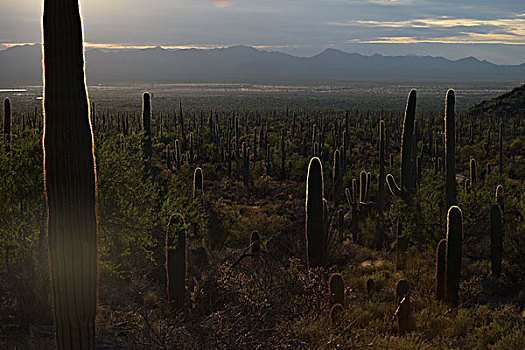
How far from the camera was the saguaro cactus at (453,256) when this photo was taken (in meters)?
10.6

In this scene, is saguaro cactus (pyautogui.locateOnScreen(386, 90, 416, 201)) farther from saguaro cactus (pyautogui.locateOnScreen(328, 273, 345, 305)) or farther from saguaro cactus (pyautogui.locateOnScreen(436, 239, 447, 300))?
saguaro cactus (pyautogui.locateOnScreen(328, 273, 345, 305))

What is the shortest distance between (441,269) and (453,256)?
0.58 metres

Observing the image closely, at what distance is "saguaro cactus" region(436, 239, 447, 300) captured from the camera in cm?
1096

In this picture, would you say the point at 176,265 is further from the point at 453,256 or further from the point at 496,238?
the point at 496,238

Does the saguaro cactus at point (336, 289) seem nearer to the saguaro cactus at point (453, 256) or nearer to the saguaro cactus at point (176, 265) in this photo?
the saguaro cactus at point (453, 256)

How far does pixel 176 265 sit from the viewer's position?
1067 cm

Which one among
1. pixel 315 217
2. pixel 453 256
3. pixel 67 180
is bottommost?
pixel 453 256

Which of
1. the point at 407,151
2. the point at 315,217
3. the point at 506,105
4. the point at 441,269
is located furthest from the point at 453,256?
the point at 506,105

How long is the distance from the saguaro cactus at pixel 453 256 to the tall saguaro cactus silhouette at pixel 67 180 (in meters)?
7.53

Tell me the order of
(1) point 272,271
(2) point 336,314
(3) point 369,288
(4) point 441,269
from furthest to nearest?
(3) point 369,288
(4) point 441,269
(1) point 272,271
(2) point 336,314

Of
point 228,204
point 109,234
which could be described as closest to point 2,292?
point 109,234

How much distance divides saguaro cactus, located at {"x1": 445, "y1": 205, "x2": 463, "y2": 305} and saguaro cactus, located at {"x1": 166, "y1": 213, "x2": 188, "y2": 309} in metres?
5.29

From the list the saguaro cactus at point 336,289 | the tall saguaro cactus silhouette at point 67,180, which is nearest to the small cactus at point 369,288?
the saguaro cactus at point 336,289

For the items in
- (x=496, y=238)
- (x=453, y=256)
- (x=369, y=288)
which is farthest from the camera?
(x=496, y=238)
